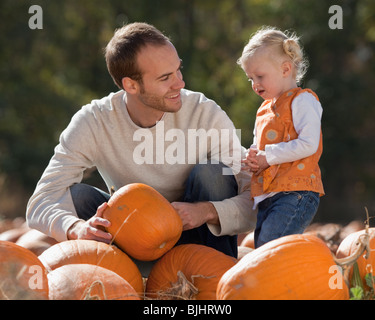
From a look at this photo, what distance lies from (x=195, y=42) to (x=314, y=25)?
297 cm

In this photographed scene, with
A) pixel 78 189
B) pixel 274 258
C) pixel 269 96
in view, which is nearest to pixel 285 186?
pixel 269 96

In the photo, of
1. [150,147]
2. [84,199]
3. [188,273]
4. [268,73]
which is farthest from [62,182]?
[268,73]

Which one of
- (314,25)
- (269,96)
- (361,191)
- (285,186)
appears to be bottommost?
(361,191)

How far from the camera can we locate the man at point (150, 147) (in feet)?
9.50

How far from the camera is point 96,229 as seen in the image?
8.18 ft

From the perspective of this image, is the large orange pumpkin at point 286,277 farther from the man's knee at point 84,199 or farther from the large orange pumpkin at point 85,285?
the man's knee at point 84,199

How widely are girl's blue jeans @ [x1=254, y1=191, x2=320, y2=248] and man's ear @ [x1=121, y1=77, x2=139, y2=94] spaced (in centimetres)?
88

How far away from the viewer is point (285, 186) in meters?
2.71

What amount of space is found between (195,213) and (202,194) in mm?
193

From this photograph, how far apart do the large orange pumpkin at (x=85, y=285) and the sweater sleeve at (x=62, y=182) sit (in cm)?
69
